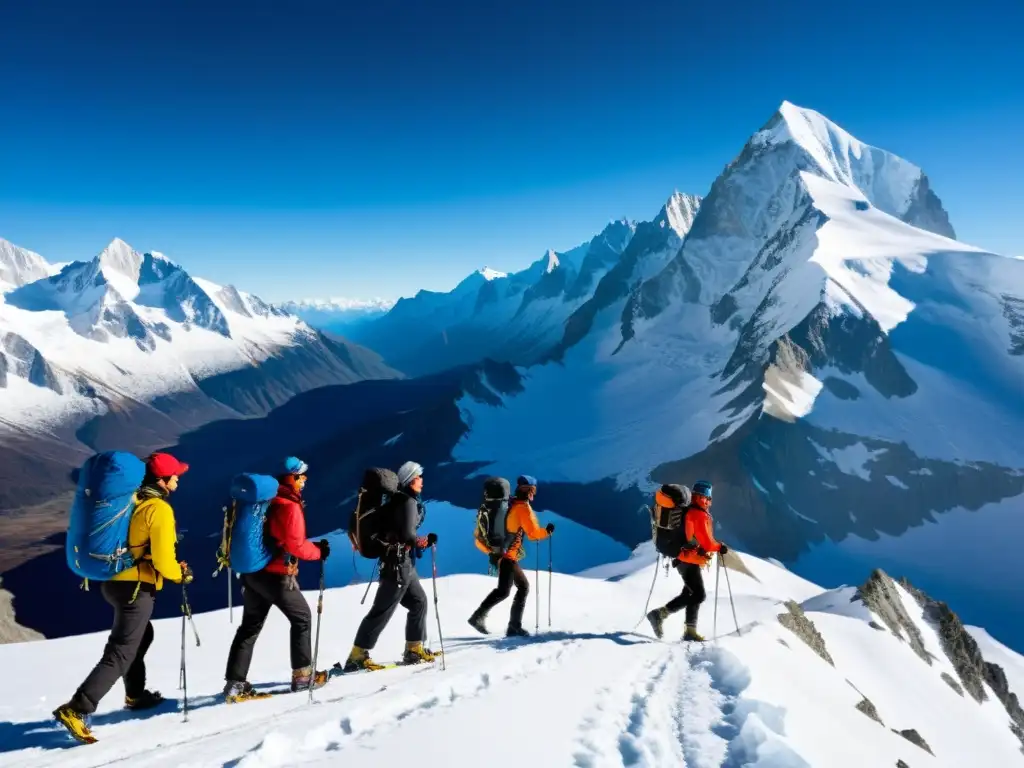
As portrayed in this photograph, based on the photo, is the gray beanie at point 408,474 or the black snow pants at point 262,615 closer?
the black snow pants at point 262,615

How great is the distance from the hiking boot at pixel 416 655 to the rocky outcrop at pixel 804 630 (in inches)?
436

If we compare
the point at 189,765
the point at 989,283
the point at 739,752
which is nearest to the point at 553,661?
the point at 739,752

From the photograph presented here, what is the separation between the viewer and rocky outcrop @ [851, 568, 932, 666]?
27328 mm

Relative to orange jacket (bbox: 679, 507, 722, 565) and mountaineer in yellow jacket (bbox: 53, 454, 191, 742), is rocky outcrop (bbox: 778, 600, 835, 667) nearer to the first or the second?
orange jacket (bbox: 679, 507, 722, 565)

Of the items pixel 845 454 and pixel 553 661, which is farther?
pixel 845 454

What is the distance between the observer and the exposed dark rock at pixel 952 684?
86.1 feet

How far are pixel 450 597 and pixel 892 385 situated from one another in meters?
178

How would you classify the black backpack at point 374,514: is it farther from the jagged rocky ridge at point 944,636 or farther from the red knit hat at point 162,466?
the jagged rocky ridge at point 944,636

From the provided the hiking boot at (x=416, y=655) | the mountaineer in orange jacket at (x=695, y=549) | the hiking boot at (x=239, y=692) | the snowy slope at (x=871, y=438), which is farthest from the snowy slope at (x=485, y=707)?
the snowy slope at (x=871, y=438)

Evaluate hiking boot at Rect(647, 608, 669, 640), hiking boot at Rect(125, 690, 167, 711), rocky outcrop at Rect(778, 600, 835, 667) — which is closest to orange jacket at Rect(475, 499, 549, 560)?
hiking boot at Rect(647, 608, 669, 640)

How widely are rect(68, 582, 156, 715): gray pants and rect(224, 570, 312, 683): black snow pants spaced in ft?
3.82

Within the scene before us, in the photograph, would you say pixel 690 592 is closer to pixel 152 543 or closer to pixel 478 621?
pixel 478 621

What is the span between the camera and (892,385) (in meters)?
163

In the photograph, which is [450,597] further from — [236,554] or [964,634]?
[964,634]
